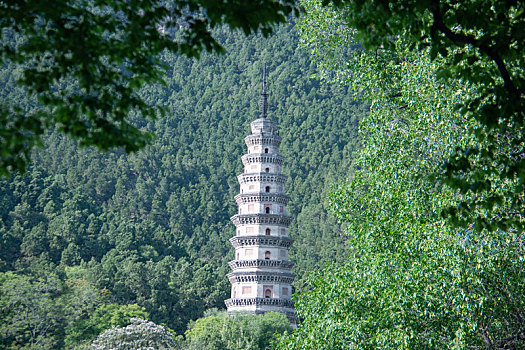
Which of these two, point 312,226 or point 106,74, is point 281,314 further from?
point 106,74

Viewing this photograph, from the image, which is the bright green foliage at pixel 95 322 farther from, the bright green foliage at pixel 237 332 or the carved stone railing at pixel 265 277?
the carved stone railing at pixel 265 277

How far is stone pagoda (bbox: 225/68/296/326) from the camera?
6075 cm

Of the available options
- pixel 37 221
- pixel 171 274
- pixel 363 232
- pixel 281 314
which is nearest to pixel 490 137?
pixel 363 232

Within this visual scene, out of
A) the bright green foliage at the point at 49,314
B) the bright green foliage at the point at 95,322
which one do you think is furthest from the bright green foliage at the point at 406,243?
the bright green foliage at the point at 95,322

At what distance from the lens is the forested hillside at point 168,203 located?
5859cm

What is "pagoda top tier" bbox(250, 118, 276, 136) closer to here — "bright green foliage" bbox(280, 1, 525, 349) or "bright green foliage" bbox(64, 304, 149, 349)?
"bright green foliage" bbox(64, 304, 149, 349)

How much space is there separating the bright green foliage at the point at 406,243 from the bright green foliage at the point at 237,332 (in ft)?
112

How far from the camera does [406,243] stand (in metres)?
17.3

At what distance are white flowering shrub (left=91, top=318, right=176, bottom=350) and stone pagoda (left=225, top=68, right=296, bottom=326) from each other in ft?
32.7

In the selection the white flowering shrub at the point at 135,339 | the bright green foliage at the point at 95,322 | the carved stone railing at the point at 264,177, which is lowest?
the white flowering shrub at the point at 135,339

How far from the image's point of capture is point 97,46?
7.48 m

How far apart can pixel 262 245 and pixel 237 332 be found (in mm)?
8494

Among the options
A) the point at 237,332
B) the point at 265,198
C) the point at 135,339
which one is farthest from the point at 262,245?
the point at 135,339

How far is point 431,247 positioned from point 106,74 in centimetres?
1006
